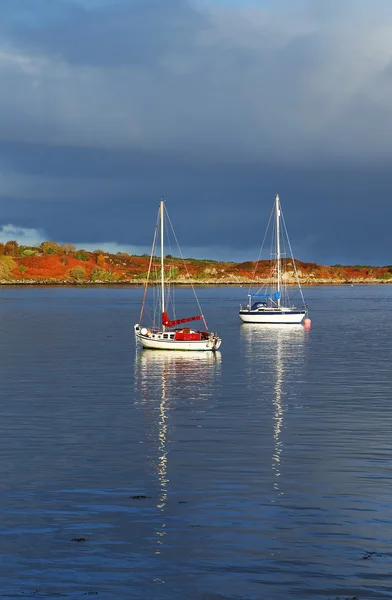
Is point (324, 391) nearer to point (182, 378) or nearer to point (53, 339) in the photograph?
point (182, 378)

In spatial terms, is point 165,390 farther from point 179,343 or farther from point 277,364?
point 179,343

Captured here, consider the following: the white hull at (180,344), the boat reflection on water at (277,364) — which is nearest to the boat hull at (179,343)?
the white hull at (180,344)

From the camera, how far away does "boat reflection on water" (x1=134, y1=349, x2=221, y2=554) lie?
84.1 ft

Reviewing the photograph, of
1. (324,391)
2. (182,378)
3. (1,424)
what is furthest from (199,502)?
(182,378)

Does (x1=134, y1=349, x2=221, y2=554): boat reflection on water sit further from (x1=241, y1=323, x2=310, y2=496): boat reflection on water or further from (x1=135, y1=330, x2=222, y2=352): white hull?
(x1=241, y1=323, x2=310, y2=496): boat reflection on water

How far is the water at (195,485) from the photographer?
1625 cm

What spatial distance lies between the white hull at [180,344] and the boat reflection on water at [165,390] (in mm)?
432

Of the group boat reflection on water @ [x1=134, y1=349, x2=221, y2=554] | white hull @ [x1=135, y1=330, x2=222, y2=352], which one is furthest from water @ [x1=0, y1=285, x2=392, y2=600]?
white hull @ [x1=135, y1=330, x2=222, y2=352]

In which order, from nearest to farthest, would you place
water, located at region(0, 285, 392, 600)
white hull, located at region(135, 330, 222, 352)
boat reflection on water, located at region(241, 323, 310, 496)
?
1. water, located at region(0, 285, 392, 600)
2. boat reflection on water, located at region(241, 323, 310, 496)
3. white hull, located at region(135, 330, 222, 352)

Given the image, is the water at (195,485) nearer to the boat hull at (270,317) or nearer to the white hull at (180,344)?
the white hull at (180,344)

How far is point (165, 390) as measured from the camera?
43.6 m

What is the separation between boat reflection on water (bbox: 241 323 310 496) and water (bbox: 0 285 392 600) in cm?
20

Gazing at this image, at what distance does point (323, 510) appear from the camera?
66.9 feet

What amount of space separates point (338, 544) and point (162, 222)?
5279 cm
